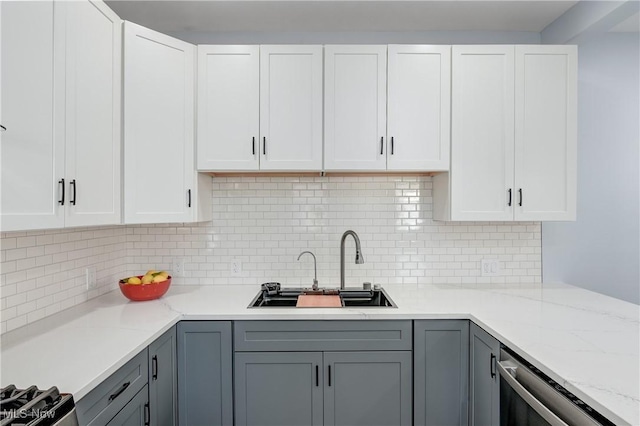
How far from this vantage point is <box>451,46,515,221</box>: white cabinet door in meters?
2.16

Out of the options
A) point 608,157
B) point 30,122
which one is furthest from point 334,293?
point 608,157

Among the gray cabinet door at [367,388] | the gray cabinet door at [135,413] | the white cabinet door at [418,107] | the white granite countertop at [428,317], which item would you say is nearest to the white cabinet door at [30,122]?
the white granite countertop at [428,317]

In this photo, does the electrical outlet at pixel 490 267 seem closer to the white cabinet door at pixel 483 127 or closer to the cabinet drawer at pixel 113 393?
the white cabinet door at pixel 483 127

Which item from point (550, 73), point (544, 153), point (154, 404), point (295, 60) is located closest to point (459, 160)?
point (544, 153)

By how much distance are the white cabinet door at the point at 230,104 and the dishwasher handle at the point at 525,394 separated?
158cm

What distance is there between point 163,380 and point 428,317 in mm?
1294

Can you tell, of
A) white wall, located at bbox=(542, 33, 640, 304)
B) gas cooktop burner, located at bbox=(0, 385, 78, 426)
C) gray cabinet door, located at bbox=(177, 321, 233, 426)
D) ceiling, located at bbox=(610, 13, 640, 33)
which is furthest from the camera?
white wall, located at bbox=(542, 33, 640, 304)

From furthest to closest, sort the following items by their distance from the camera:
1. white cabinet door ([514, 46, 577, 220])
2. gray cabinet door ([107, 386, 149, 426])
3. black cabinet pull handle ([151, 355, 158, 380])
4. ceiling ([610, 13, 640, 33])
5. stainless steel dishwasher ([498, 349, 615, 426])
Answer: ceiling ([610, 13, 640, 33])
white cabinet door ([514, 46, 577, 220])
black cabinet pull handle ([151, 355, 158, 380])
gray cabinet door ([107, 386, 149, 426])
stainless steel dishwasher ([498, 349, 615, 426])

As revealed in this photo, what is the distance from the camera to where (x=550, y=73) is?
2.17m

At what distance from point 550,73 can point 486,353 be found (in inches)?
64.8

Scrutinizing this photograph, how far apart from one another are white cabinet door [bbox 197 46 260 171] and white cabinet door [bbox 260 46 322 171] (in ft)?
0.18

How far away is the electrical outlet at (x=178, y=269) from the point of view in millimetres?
2502

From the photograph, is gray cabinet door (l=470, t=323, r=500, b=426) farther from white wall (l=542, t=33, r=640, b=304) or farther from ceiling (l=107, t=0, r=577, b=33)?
ceiling (l=107, t=0, r=577, b=33)

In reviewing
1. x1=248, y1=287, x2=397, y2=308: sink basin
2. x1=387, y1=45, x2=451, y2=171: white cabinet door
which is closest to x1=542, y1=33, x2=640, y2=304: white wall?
x1=387, y1=45, x2=451, y2=171: white cabinet door
